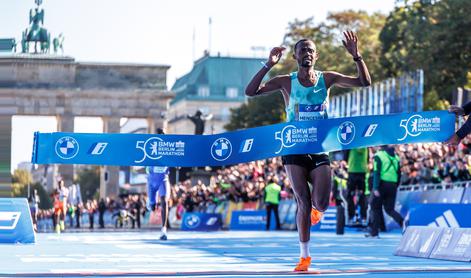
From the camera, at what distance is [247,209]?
44188mm

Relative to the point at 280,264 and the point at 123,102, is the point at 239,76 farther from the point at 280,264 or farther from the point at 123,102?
the point at 280,264

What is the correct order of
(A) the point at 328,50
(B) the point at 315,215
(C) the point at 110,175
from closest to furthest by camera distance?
1. (B) the point at 315,215
2. (A) the point at 328,50
3. (C) the point at 110,175

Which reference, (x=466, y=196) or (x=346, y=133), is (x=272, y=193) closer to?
(x=466, y=196)

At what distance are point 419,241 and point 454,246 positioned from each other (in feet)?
3.76

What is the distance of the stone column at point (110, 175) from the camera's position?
332ft

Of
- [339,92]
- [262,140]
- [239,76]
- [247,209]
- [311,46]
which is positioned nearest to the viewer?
[311,46]

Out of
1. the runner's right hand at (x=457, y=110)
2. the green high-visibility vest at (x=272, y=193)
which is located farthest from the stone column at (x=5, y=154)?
the green high-visibility vest at (x=272, y=193)

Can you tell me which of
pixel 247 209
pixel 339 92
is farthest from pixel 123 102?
pixel 247 209

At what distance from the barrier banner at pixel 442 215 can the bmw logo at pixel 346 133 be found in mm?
5288

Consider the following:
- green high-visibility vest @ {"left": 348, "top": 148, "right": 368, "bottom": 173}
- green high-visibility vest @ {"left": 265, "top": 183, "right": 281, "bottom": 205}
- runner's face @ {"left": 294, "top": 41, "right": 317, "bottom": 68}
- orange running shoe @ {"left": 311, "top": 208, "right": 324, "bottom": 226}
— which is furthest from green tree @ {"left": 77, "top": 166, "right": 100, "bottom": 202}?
runner's face @ {"left": 294, "top": 41, "right": 317, "bottom": 68}

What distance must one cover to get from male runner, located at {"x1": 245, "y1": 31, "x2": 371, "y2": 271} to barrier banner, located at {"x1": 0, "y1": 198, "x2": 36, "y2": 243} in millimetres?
9793

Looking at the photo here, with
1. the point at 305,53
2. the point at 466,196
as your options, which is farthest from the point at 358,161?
the point at 305,53

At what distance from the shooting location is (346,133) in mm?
16219

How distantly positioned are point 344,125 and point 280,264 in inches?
72.8
